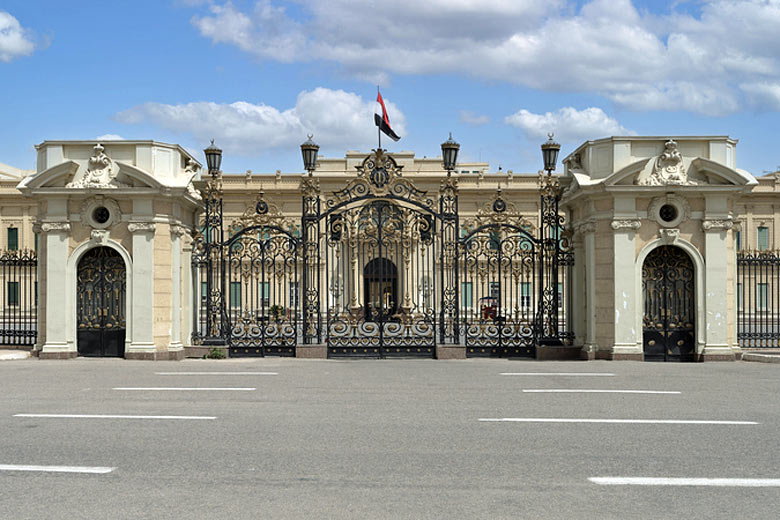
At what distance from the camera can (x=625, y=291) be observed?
17328mm

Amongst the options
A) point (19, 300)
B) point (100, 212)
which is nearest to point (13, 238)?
point (19, 300)

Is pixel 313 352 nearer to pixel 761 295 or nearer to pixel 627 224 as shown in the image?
pixel 627 224

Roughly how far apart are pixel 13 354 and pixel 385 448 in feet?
44.0

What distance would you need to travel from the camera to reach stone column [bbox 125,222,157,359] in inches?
703

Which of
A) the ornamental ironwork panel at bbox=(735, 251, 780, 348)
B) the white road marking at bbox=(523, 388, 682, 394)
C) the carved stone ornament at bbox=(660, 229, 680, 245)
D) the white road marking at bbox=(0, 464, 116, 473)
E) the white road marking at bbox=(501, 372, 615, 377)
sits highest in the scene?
the carved stone ornament at bbox=(660, 229, 680, 245)

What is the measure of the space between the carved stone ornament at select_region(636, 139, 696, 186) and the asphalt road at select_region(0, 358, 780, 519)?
4.93m

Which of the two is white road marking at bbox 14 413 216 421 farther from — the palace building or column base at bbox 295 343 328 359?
column base at bbox 295 343 328 359

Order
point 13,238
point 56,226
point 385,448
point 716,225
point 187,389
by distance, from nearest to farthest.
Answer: point 385,448, point 187,389, point 716,225, point 56,226, point 13,238

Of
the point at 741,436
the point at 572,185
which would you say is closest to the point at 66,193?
the point at 572,185

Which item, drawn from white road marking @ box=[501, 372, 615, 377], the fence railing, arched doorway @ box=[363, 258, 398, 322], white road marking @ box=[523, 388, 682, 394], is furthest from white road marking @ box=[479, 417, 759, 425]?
the fence railing

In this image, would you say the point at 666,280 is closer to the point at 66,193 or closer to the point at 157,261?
the point at 157,261

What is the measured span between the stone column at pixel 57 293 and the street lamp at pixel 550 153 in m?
10.9

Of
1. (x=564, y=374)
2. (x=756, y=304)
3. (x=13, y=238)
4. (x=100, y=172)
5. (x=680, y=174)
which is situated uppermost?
(x=13, y=238)

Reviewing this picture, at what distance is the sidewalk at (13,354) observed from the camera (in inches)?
715
